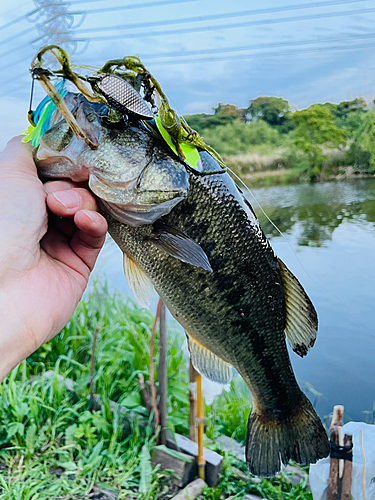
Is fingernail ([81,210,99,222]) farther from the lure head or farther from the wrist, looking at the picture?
the wrist

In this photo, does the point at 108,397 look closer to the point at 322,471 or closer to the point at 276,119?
the point at 322,471

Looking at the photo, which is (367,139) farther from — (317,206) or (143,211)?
(143,211)

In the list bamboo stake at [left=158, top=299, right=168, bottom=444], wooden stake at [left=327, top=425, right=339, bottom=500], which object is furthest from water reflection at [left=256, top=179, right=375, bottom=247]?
wooden stake at [left=327, top=425, right=339, bottom=500]

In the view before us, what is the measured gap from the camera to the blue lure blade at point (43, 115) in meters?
0.66

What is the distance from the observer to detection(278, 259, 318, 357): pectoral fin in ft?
2.62

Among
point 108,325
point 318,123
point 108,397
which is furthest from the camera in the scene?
point 108,325

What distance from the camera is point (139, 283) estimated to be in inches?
31.3

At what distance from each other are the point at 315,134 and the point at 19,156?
3.72ft

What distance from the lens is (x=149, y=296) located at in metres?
0.80

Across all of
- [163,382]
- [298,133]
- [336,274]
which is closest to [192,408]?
[163,382]

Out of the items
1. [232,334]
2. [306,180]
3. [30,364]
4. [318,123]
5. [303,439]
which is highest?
[318,123]

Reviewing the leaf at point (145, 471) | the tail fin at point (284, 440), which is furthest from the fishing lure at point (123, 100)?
the leaf at point (145, 471)

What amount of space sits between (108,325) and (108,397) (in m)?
0.58

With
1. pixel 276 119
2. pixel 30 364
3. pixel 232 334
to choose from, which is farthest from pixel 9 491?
pixel 276 119
